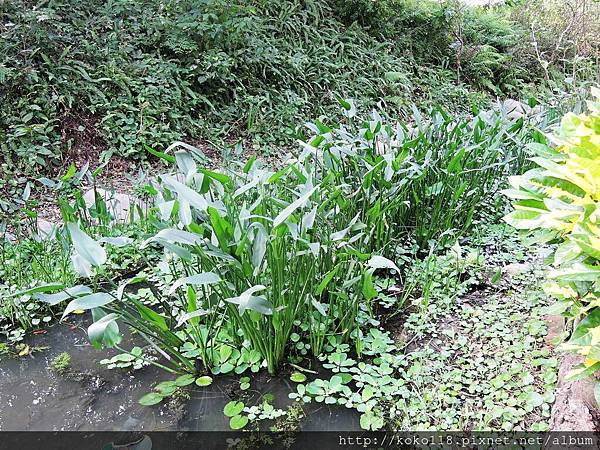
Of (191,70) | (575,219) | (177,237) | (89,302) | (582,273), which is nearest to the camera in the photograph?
(582,273)

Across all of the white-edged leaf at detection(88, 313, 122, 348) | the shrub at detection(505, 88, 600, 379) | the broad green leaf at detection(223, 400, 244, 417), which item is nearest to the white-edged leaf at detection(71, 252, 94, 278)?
the white-edged leaf at detection(88, 313, 122, 348)

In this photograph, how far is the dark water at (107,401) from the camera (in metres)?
1.46

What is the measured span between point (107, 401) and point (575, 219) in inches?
Answer: 57.1

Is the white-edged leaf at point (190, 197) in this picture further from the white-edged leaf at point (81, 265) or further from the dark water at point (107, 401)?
the dark water at point (107, 401)

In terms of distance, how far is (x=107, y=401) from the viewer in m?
1.55

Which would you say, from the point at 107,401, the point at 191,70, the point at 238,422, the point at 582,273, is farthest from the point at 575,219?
the point at 191,70

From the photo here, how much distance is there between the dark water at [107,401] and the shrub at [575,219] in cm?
69

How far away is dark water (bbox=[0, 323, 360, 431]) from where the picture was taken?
1460 mm

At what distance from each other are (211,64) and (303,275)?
3.56 meters

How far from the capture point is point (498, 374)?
1.45 m

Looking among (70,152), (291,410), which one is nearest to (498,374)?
(291,410)

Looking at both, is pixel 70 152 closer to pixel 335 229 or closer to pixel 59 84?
pixel 59 84

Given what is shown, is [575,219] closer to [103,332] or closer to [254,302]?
[254,302]

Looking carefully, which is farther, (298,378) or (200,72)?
(200,72)
